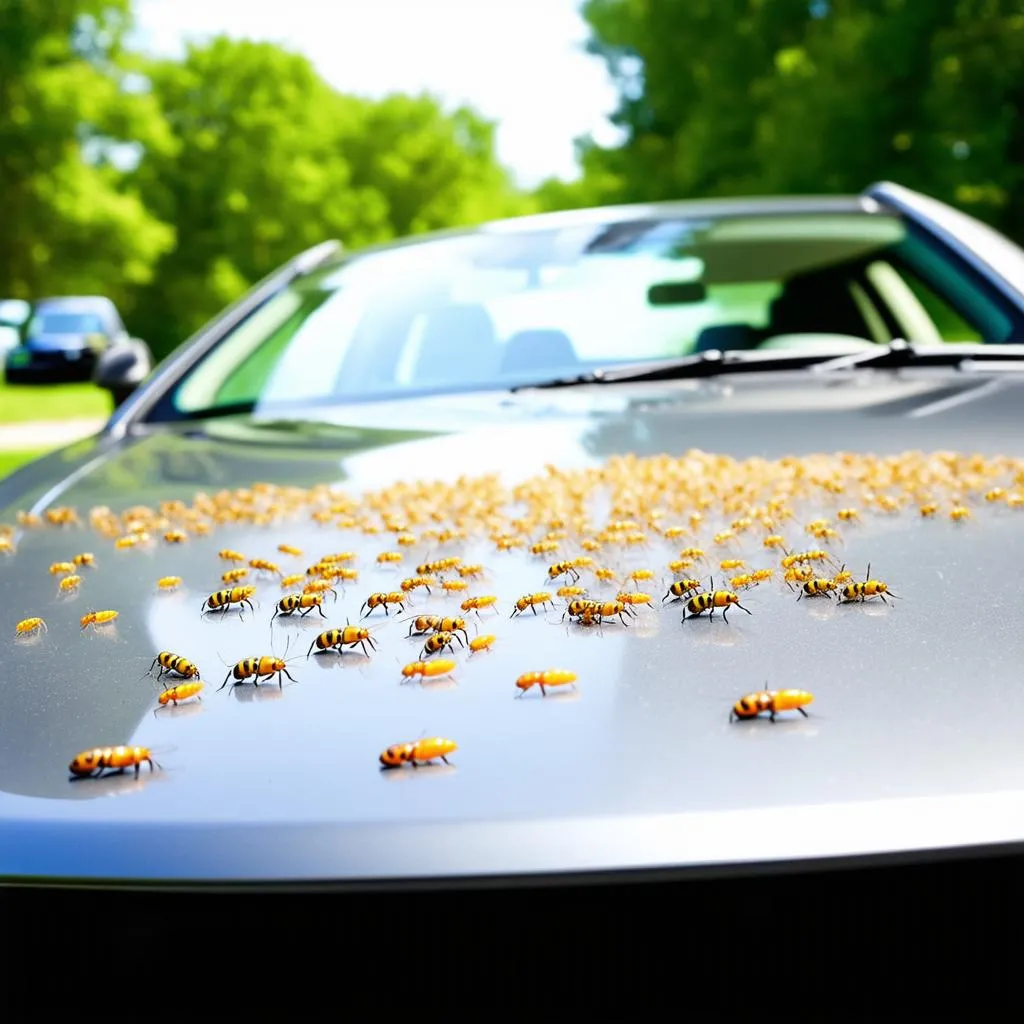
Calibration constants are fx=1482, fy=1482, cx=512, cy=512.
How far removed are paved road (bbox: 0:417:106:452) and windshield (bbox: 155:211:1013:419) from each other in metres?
13.2

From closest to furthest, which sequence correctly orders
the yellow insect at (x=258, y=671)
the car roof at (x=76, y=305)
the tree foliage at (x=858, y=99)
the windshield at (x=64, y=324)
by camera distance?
the yellow insect at (x=258, y=671) < the tree foliage at (x=858, y=99) < the windshield at (x=64, y=324) < the car roof at (x=76, y=305)

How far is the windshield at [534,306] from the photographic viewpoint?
397cm

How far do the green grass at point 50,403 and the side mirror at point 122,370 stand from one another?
16088mm

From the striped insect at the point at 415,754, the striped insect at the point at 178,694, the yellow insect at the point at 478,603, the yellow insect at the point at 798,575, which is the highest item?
the striped insect at the point at 415,754

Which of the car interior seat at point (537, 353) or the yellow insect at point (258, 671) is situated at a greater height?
the yellow insect at point (258, 671)

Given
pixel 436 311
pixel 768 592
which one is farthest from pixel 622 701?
pixel 436 311

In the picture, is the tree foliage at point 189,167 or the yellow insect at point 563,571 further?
the tree foliage at point 189,167

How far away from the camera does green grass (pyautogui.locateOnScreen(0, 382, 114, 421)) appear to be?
926 inches

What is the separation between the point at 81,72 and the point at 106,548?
129 feet

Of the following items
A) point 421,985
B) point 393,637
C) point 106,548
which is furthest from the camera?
point 106,548

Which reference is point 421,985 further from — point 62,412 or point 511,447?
point 62,412

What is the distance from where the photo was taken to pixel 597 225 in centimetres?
434

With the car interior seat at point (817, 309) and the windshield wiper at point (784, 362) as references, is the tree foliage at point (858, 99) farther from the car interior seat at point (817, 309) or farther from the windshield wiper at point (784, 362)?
the windshield wiper at point (784, 362)

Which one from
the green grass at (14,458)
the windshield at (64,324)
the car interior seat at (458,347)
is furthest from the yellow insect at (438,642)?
the windshield at (64,324)
